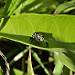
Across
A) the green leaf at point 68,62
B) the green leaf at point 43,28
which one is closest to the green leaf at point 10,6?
the green leaf at point 43,28

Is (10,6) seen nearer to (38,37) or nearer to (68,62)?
(38,37)

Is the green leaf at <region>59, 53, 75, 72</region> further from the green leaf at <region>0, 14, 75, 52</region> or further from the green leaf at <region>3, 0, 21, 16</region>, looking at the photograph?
the green leaf at <region>3, 0, 21, 16</region>

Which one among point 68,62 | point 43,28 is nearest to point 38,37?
point 43,28

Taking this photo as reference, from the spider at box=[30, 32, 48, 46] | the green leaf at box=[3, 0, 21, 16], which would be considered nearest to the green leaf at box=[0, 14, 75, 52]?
the spider at box=[30, 32, 48, 46]

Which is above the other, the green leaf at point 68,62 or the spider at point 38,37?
the spider at point 38,37

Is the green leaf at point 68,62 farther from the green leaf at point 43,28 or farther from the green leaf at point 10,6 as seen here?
the green leaf at point 10,6

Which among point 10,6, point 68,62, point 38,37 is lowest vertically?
point 68,62

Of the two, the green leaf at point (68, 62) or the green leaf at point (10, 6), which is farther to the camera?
the green leaf at point (10, 6)

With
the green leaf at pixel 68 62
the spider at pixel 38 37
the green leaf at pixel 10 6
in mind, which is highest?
the green leaf at pixel 10 6

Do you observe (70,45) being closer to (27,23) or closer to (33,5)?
(27,23)

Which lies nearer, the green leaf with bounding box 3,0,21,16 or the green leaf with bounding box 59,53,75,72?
the green leaf with bounding box 59,53,75,72

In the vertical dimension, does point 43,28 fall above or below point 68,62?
above
